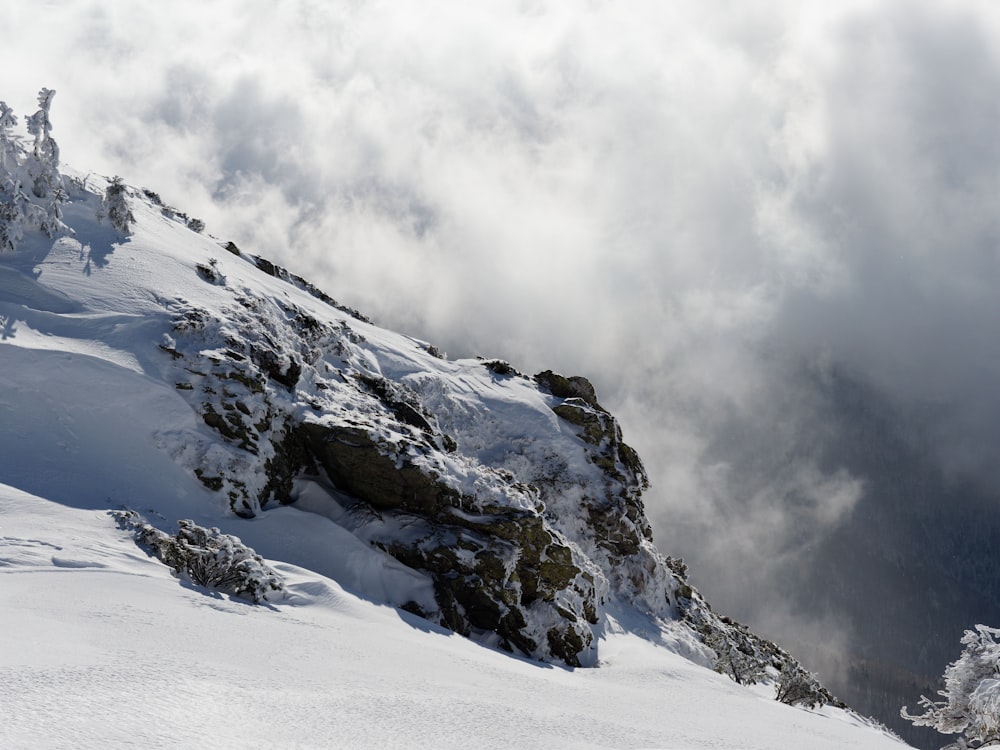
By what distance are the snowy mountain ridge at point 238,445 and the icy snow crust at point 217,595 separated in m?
0.08

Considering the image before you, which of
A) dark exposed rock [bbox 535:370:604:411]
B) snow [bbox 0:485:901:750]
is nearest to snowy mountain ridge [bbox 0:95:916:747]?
snow [bbox 0:485:901:750]

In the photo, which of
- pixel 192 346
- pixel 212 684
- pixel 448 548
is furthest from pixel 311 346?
pixel 212 684

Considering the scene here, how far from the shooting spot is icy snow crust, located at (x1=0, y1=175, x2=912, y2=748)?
6.03 m

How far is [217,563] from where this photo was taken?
13.0 meters

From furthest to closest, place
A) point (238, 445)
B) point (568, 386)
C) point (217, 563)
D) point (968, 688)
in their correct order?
point (568, 386) → point (968, 688) → point (238, 445) → point (217, 563)

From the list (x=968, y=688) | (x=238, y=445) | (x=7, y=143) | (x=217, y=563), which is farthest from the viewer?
(x=968, y=688)

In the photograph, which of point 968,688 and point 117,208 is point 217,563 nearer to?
point 117,208

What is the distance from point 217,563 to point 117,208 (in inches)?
629

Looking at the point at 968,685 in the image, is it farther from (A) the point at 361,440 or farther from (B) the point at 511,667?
(A) the point at 361,440

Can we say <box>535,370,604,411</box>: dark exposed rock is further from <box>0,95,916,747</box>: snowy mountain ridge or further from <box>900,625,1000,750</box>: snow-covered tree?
<box>900,625,1000,750</box>: snow-covered tree

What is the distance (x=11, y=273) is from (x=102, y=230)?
431 centimetres

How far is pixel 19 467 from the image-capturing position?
14656 mm

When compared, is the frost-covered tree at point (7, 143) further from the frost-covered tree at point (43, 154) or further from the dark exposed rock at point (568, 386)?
the dark exposed rock at point (568, 386)

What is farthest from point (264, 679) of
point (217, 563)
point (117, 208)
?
point (117, 208)
